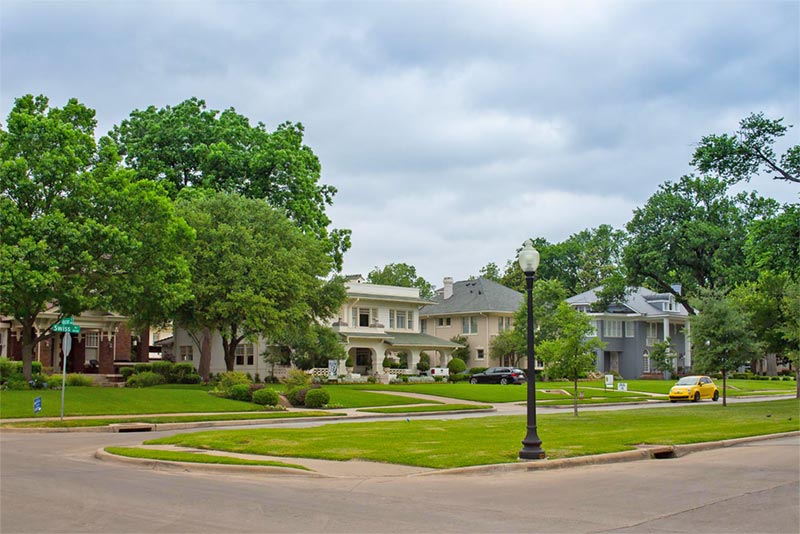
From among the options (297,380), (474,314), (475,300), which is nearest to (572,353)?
(297,380)

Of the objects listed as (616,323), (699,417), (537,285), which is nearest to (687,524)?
(699,417)

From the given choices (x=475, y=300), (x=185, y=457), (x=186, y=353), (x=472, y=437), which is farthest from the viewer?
(x=475, y=300)

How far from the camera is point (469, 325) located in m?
72.1

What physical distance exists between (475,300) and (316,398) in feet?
130

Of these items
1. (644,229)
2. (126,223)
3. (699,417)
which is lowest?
(699,417)

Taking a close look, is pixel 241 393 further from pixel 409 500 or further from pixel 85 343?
pixel 409 500

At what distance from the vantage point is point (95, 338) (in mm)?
52750

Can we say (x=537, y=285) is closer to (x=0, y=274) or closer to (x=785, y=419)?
(x=785, y=419)

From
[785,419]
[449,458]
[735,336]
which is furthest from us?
[735,336]

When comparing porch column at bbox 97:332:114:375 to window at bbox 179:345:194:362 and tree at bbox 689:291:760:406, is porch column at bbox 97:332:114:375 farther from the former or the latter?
tree at bbox 689:291:760:406

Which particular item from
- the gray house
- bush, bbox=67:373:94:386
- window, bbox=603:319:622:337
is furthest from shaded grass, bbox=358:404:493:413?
window, bbox=603:319:622:337

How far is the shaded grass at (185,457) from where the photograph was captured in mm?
14857

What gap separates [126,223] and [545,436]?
65.4ft

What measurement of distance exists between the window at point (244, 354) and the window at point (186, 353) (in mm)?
4056
